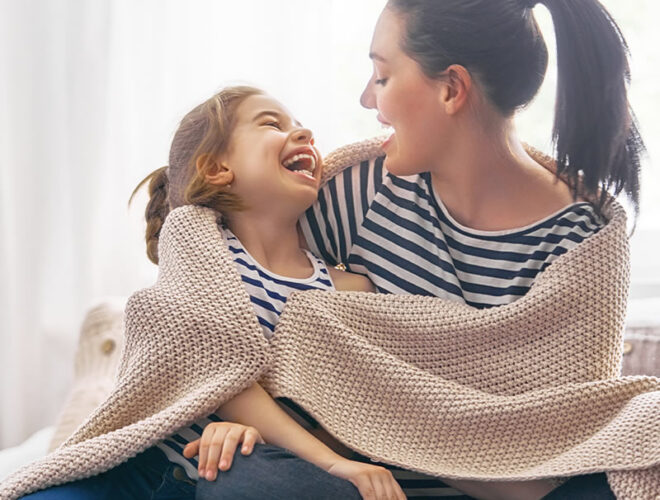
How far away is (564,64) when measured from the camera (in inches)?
51.1

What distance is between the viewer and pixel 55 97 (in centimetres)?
222

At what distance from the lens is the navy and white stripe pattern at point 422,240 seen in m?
1.35

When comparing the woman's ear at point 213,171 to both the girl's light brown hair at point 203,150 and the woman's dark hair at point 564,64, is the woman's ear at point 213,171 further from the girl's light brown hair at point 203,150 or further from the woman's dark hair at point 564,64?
the woman's dark hair at point 564,64

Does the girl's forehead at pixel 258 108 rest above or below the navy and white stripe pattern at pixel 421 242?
above

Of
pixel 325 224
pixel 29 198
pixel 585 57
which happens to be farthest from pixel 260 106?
pixel 29 198

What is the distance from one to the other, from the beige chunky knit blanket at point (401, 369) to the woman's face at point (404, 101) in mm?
241

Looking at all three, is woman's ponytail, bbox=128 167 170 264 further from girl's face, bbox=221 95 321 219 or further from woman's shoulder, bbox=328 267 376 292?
woman's shoulder, bbox=328 267 376 292

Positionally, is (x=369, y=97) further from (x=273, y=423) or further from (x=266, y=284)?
(x=273, y=423)

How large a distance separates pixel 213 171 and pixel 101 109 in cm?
90

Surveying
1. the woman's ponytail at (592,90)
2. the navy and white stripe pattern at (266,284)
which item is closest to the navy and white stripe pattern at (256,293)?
the navy and white stripe pattern at (266,284)

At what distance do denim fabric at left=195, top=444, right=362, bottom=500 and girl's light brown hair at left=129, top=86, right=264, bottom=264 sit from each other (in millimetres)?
429

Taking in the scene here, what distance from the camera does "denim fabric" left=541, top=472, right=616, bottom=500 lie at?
3.72 ft

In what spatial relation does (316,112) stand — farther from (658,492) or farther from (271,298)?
(658,492)

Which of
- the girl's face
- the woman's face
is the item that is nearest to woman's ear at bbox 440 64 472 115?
the woman's face
